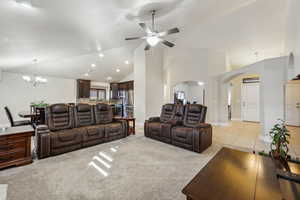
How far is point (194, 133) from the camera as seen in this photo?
3451mm

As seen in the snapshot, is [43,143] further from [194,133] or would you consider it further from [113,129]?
[194,133]

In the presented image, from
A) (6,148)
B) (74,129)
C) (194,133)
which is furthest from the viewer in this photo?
(74,129)

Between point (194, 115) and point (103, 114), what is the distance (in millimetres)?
2945

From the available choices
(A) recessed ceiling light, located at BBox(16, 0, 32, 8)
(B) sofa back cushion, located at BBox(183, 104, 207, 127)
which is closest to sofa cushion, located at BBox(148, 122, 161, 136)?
(B) sofa back cushion, located at BBox(183, 104, 207, 127)

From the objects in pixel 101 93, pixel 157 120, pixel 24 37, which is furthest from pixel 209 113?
pixel 101 93

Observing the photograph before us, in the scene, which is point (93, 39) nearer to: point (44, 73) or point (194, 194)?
point (194, 194)

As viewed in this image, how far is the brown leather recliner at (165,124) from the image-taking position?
4.08 meters

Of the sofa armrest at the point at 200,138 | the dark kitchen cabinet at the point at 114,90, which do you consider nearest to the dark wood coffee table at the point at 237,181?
the sofa armrest at the point at 200,138

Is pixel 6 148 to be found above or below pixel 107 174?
above

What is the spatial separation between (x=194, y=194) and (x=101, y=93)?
1114cm

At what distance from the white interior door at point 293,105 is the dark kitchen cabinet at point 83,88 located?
37.8 ft

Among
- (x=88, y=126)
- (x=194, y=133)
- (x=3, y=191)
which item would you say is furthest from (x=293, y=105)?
(x=3, y=191)

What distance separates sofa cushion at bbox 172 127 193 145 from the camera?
3520 millimetres

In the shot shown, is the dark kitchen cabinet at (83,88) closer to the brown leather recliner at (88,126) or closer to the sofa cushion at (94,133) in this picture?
the brown leather recliner at (88,126)
